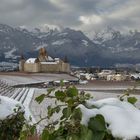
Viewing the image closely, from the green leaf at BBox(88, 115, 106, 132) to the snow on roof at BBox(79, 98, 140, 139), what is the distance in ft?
0.11

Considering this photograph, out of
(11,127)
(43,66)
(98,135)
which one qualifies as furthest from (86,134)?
(43,66)

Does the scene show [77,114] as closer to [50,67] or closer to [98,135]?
[98,135]

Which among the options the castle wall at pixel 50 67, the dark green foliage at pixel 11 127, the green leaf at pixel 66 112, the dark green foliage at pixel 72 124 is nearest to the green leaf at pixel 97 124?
the dark green foliage at pixel 72 124

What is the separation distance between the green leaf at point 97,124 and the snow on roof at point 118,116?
33mm

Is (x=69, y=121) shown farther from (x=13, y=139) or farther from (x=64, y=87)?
(x=13, y=139)

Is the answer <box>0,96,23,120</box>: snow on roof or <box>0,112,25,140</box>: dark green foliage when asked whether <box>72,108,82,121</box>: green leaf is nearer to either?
<box>0,112,25,140</box>: dark green foliage

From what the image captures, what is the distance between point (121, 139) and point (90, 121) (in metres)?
0.19

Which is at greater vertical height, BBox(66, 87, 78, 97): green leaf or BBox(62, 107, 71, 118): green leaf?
BBox(66, 87, 78, 97): green leaf

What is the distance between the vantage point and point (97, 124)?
2.57 meters

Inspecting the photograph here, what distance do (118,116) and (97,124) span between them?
0.15 metres

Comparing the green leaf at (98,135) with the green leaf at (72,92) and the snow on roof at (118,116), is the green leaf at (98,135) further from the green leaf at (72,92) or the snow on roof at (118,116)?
the green leaf at (72,92)

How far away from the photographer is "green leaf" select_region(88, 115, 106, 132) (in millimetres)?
2553

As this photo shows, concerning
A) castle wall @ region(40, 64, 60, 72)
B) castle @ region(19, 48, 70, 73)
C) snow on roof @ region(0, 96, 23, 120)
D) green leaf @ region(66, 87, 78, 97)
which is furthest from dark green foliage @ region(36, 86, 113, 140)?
castle wall @ region(40, 64, 60, 72)

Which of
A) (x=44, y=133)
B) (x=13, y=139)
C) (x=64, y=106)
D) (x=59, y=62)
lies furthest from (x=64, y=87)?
(x=59, y=62)
